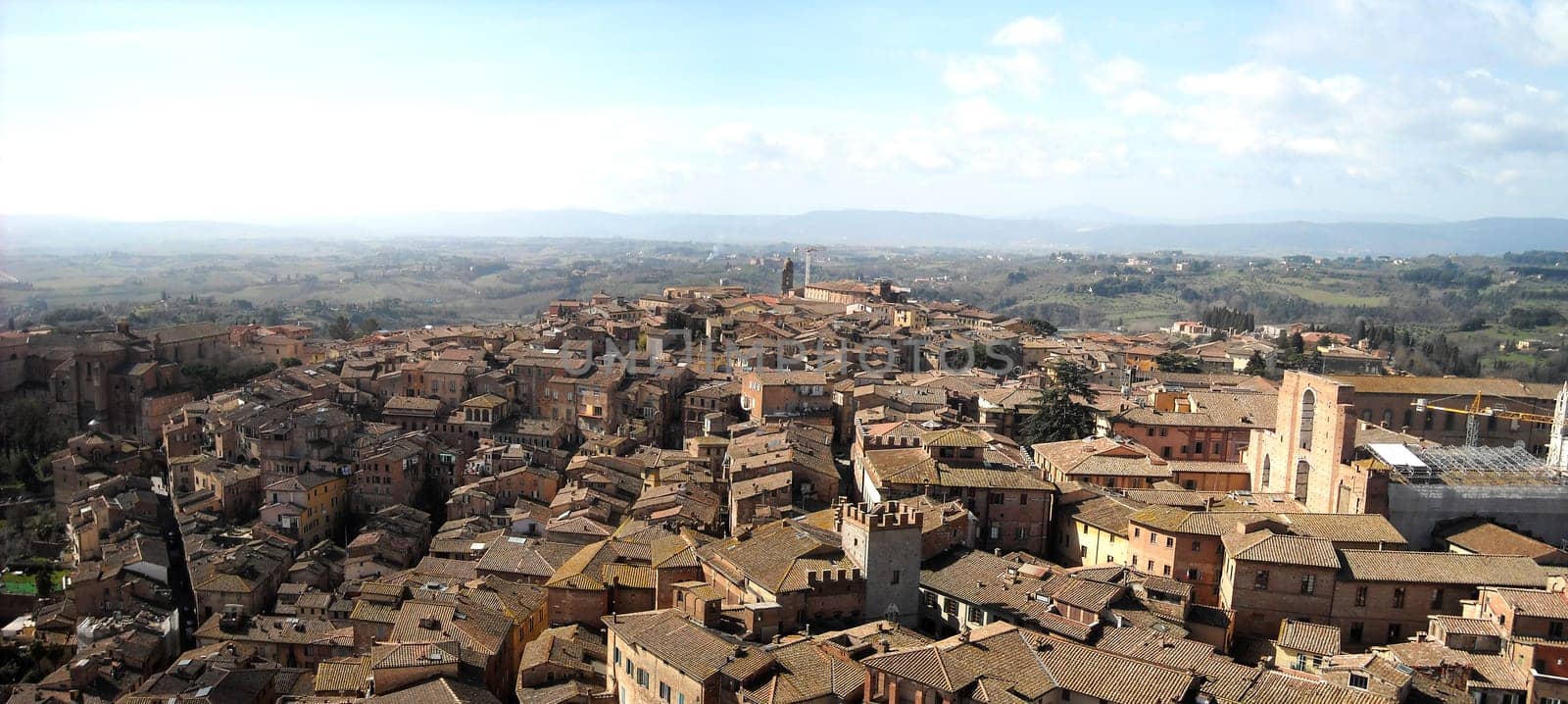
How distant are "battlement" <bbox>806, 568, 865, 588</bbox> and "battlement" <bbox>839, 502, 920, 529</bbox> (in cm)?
102

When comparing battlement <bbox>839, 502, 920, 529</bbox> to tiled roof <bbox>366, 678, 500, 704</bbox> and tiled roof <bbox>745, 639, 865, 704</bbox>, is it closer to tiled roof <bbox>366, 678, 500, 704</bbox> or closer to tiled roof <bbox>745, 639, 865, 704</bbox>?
tiled roof <bbox>745, 639, 865, 704</bbox>

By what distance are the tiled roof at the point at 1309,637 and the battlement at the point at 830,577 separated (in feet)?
28.1

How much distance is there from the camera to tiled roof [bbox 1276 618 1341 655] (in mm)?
21422

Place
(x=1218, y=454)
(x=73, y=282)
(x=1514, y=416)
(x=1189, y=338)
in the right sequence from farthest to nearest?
(x=73, y=282) → (x=1189, y=338) → (x=1514, y=416) → (x=1218, y=454)

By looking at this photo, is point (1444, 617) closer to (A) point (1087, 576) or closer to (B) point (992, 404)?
(A) point (1087, 576)

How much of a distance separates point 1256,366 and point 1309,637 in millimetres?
41610

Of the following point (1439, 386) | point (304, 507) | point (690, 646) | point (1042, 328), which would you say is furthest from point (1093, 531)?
point (1042, 328)

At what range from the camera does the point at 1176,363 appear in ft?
200

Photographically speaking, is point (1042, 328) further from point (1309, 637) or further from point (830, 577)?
point (830, 577)

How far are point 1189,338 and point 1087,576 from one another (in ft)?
227

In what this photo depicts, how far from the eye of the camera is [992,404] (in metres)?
41.1

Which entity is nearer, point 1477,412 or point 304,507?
point 1477,412

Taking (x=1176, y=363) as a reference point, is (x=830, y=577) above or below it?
below

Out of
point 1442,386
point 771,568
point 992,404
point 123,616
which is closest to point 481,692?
point 771,568
